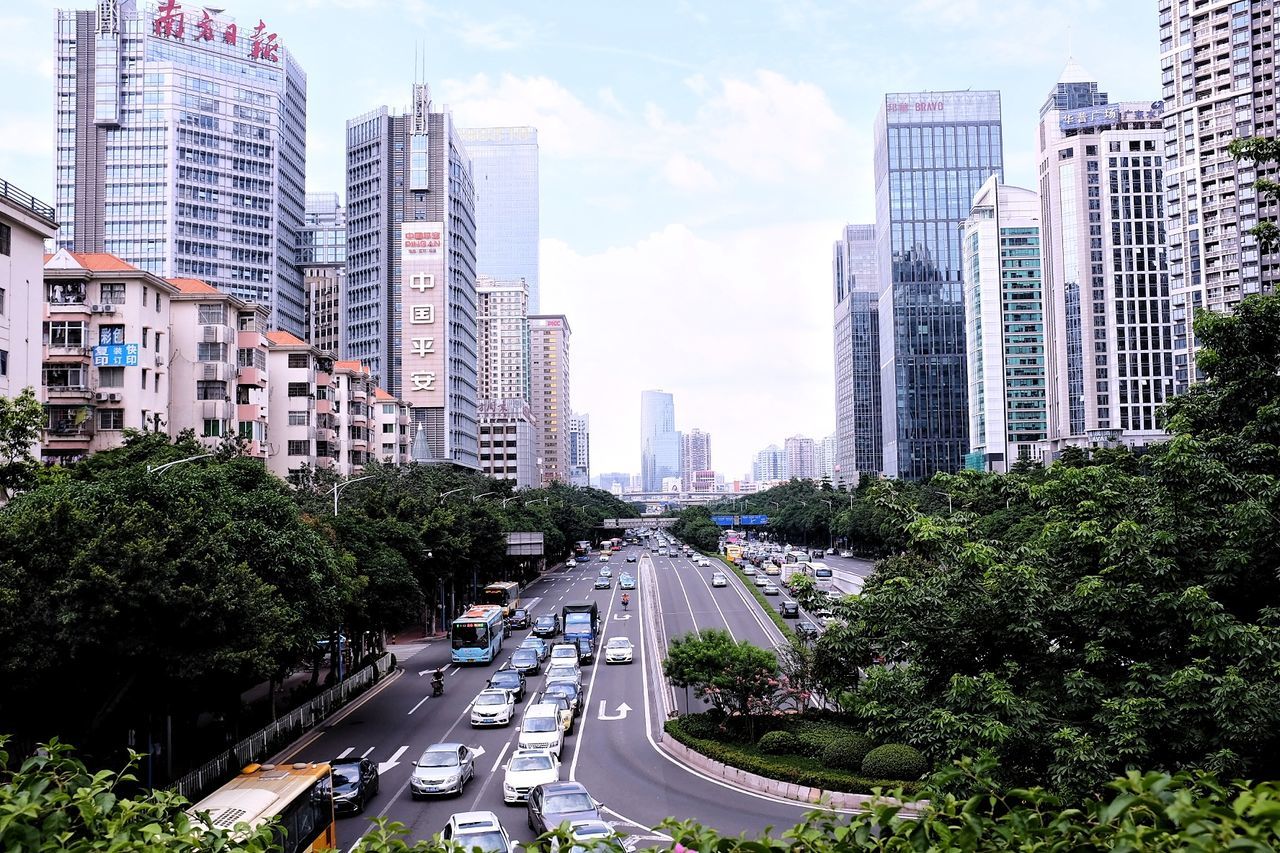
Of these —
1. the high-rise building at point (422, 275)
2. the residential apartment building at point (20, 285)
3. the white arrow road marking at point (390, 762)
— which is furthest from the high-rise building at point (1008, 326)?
the residential apartment building at point (20, 285)

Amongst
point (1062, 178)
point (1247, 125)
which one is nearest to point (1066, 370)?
point (1062, 178)

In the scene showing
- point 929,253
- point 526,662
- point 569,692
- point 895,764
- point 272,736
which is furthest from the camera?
point 929,253

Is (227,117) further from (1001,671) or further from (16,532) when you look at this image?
(1001,671)

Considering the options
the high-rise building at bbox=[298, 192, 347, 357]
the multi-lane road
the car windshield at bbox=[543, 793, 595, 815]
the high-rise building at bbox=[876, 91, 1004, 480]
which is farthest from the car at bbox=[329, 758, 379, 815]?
the high-rise building at bbox=[876, 91, 1004, 480]

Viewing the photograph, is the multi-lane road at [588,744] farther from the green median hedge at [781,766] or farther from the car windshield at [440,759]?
the car windshield at [440,759]

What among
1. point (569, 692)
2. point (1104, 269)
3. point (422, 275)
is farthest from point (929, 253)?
point (569, 692)

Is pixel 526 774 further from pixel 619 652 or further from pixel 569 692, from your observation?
pixel 619 652

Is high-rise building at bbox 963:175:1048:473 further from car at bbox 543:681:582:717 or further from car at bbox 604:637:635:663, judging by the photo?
car at bbox 543:681:582:717
